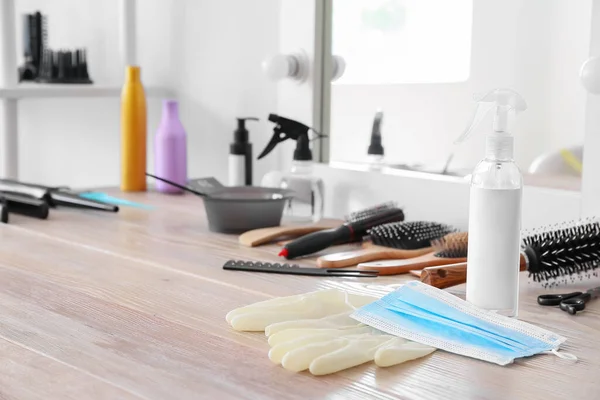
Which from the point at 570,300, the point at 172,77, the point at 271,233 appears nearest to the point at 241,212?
the point at 271,233

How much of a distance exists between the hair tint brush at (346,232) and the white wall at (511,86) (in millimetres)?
130

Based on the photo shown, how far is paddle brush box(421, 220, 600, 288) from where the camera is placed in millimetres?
882

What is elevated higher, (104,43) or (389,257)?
(104,43)

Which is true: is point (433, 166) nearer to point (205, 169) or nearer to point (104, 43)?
point (205, 169)

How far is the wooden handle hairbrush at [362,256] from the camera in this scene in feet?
A: 3.33

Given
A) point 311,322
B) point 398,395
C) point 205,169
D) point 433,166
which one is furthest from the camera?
point 205,169

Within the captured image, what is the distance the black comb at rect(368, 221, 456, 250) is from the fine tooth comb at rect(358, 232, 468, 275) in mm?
45

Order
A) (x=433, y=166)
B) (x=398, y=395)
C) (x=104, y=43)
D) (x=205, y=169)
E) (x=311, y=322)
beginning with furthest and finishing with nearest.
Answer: (x=104, y=43) < (x=205, y=169) < (x=433, y=166) < (x=311, y=322) < (x=398, y=395)

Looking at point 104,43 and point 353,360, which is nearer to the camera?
point 353,360

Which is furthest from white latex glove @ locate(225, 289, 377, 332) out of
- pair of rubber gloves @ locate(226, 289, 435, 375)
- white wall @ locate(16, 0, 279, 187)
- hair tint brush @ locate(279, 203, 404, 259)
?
white wall @ locate(16, 0, 279, 187)

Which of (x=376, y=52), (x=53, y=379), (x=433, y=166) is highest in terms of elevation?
(x=376, y=52)

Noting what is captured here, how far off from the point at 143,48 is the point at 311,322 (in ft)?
4.12

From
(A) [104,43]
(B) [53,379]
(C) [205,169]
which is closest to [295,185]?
(C) [205,169]

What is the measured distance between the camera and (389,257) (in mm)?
1058
